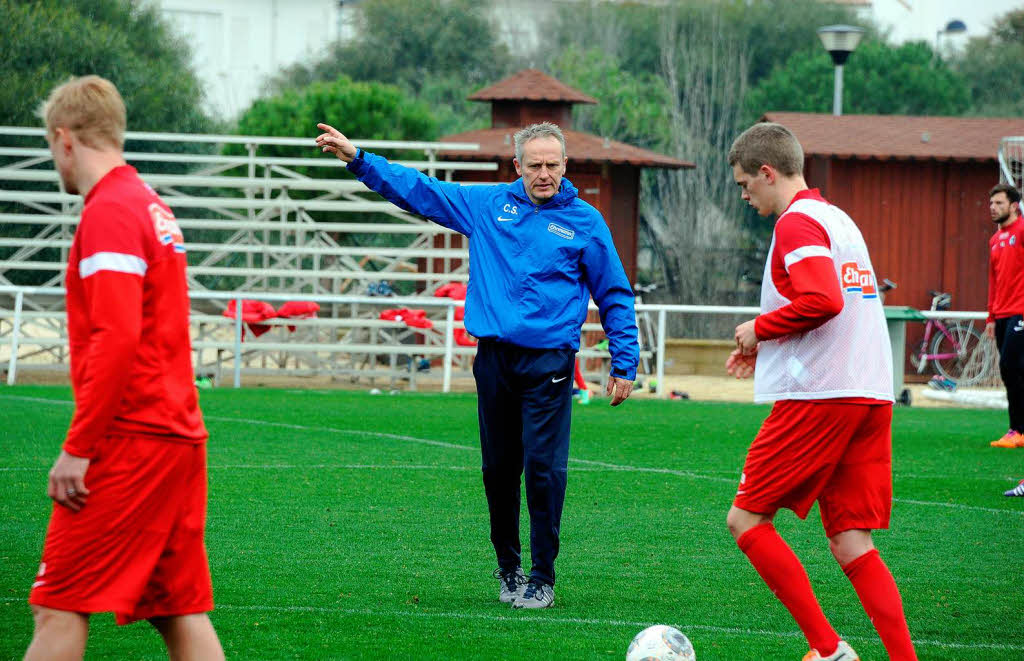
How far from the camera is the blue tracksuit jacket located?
19.4 feet

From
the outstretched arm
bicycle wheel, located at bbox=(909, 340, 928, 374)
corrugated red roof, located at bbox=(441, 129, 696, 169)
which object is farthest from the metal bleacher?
the outstretched arm

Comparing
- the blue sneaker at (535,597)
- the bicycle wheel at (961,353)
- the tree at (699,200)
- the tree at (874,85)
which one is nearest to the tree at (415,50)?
the tree at (874,85)

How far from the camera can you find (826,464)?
4730 mm

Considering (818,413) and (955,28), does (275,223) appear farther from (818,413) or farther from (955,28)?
(955,28)

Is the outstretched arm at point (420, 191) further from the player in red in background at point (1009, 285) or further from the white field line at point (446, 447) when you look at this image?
the player in red in background at point (1009, 285)

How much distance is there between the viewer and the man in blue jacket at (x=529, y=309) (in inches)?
233

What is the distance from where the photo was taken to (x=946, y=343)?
21469 mm

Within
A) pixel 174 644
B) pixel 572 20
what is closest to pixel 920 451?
pixel 174 644

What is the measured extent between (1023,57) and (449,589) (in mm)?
43942

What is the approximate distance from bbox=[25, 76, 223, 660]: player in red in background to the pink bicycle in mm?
18429

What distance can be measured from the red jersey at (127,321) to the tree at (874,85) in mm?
34382

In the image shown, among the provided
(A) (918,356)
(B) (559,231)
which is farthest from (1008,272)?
(A) (918,356)

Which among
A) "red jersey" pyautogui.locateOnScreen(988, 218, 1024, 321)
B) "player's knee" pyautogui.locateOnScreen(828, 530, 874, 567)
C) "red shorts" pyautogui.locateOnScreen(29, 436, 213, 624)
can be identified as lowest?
"player's knee" pyautogui.locateOnScreen(828, 530, 874, 567)

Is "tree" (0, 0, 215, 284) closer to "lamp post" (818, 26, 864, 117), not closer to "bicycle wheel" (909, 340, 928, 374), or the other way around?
"lamp post" (818, 26, 864, 117)
